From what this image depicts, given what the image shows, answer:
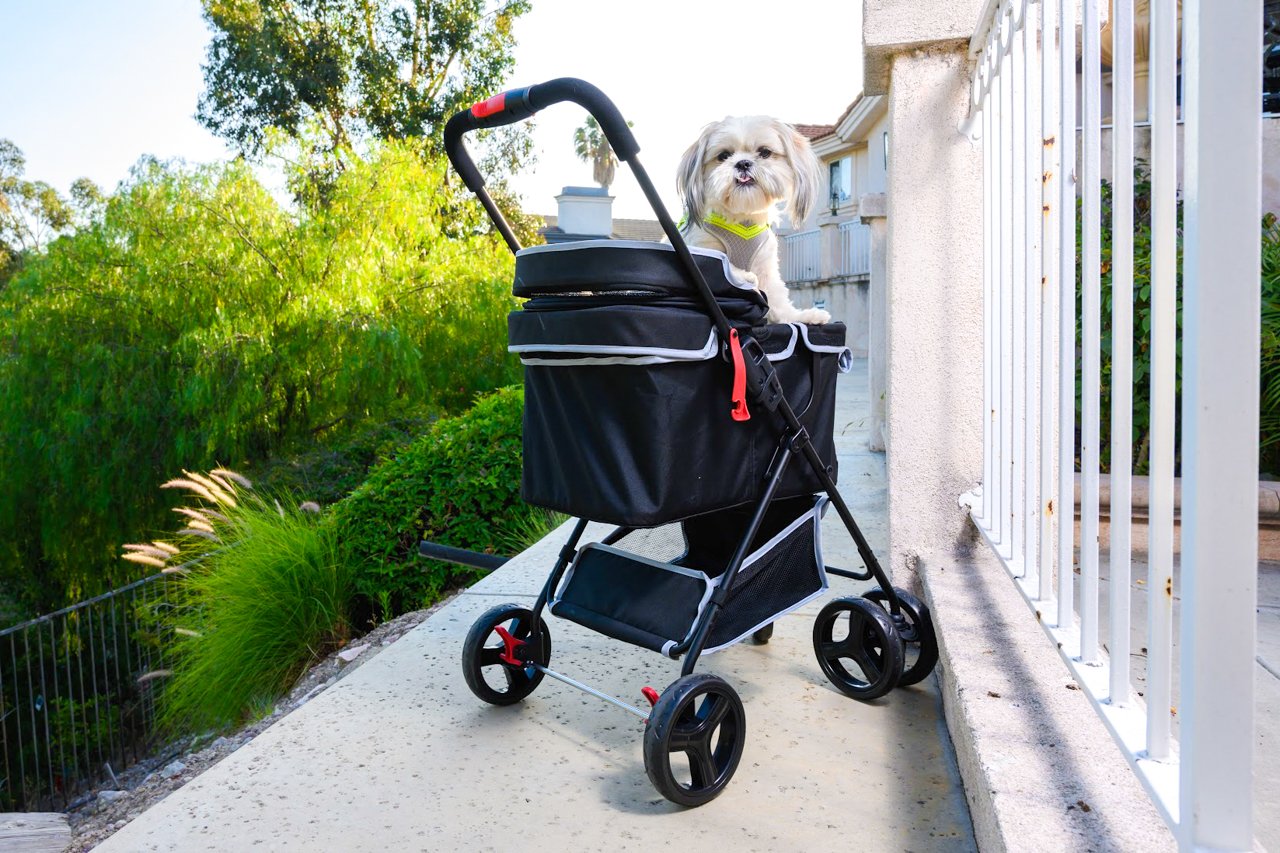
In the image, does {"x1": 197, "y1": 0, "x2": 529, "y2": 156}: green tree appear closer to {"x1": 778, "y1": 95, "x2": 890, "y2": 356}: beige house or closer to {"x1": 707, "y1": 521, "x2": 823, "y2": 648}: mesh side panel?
{"x1": 778, "y1": 95, "x2": 890, "y2": 356}: beige house

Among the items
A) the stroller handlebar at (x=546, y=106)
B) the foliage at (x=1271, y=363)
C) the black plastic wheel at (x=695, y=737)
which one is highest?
the stroller handlebar at (x=546, y=106)

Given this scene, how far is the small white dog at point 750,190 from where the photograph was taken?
269 centimetres

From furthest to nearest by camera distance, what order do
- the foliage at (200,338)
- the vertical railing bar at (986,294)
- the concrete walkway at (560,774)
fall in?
the foliage at (200,338) < the vertical railing bar at (986,294) < the concrete walkway at (560,774)

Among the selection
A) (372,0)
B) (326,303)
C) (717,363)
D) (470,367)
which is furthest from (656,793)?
(372,0)

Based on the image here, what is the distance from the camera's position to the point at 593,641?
2.94 metres

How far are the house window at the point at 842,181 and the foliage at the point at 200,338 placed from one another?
21.1m

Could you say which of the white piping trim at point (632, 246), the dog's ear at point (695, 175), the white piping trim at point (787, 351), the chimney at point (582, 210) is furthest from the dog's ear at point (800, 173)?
the chimney at point (582, 210)

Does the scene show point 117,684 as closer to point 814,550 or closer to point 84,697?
point 84,697

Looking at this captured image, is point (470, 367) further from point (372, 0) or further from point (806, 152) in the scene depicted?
point (372, 0)

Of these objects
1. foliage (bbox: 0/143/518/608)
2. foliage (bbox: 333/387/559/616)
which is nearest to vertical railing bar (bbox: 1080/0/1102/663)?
foliage (bbox: 333/387/559/616)

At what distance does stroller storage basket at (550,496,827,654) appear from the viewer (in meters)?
2.12

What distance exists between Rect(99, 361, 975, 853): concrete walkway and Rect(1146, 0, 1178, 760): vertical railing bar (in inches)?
29.6

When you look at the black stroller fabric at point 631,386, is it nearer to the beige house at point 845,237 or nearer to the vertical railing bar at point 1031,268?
the vertical railing bar at point 1031,268

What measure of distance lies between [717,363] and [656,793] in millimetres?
912
